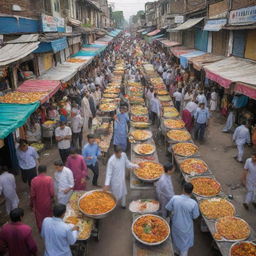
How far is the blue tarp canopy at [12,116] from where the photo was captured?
19.2ft

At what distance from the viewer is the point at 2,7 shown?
9672 millimetres

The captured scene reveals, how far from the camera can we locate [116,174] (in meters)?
6.48

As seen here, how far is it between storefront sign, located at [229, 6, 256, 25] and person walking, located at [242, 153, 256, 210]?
7.30 metres

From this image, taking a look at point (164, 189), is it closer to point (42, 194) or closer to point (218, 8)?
point (42, 194)

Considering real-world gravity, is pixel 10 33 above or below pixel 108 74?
above

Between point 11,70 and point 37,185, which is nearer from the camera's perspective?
point 37,185

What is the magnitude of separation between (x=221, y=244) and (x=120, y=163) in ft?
9.59

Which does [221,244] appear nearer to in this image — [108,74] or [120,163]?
[120,163]

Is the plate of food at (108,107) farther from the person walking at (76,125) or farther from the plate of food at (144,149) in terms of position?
the plate of food at (144,149)

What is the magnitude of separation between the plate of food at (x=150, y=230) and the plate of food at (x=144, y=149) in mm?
3023

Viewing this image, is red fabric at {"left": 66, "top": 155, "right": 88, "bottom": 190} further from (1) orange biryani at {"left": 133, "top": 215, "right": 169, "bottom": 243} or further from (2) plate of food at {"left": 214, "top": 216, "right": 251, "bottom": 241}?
(2) plate of food at {"left": 214, "top": 216, "right": 251, "bottom": 241}

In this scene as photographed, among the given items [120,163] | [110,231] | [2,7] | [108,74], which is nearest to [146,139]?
[120,163]

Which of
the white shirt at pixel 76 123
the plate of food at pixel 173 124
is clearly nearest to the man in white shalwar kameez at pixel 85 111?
the white shirt at pixel 76 123

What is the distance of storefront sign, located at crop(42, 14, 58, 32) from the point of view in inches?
510
